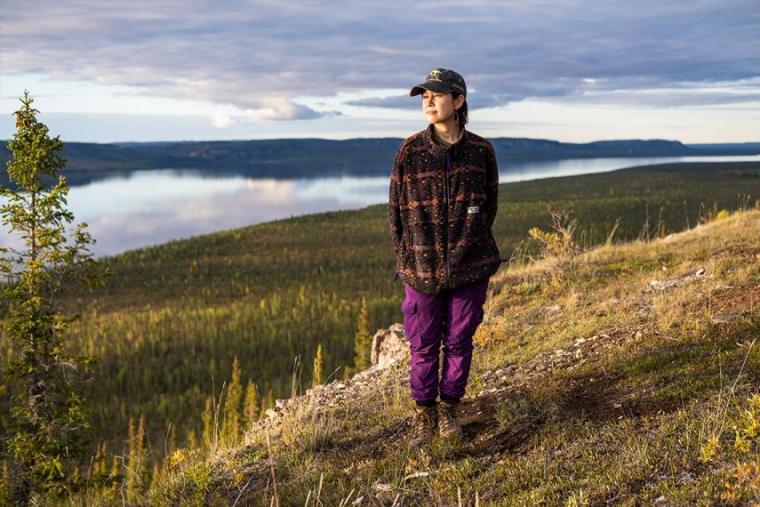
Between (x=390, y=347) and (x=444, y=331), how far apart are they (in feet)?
15.3

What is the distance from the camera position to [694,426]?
13.3 feet

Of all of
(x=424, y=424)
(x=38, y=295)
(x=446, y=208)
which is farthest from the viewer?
(x=38, y=295)

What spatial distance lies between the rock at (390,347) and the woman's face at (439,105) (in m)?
4.47

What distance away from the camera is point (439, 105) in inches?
176

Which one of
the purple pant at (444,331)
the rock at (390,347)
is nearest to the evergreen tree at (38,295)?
the rock at (390,347)

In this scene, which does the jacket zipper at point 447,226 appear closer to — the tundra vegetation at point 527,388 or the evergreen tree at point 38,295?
the tundra vegetation at point 527,388

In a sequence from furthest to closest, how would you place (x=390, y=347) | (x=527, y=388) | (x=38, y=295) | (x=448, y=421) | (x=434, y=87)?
(x=390, y=347) → (x=38, y=295) → (x=527, y=388) → (x=448, y=421) → (x=434, y=87)

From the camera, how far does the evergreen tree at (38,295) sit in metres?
8.46

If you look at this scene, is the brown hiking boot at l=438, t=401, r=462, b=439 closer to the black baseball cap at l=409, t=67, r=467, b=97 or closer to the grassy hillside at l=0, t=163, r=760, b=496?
the grassy hillside at l=0, t=163, r=760, b=496

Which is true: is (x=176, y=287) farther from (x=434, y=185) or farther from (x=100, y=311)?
(x=434, y=185)

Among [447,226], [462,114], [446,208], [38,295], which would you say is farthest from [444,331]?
[38,295]

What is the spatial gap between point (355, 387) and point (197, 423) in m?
19.3

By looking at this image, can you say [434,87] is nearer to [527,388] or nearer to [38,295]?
[527,388]

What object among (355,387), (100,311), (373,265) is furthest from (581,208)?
(355,387)
